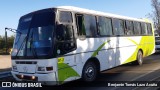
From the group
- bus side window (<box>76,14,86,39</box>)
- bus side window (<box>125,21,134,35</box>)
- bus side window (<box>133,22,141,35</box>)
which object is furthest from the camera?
bus side window (<box>133,22,141,35</box>)

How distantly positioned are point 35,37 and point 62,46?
97cm

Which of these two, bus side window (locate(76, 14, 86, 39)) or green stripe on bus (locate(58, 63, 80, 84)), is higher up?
bus side window (locate(76, 14, 86, 39))

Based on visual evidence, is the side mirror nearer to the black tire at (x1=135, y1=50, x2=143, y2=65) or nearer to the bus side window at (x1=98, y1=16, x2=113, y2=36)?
the bus side window at (x1=98, y1=16, x2=113, y2=36)

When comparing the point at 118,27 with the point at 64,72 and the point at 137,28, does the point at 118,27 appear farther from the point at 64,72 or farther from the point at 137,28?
the point at 64,72

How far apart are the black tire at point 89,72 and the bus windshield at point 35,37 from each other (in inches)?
80.5

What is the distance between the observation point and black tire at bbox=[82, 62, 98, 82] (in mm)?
9703

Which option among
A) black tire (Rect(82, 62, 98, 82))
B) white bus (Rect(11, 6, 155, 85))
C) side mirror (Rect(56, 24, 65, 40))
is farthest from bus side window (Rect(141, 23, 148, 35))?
side mirror (Rect(56, 24, 65, 40))

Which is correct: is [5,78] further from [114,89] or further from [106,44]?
[114,89]

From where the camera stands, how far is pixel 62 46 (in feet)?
28.1

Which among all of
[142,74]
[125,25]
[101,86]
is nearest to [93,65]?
[101,86]

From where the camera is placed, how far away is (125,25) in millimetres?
13602

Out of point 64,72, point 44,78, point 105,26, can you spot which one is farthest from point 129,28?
point 44,78

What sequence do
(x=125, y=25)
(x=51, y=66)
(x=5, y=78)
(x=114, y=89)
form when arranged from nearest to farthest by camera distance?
(x=51, y=66) < (x=114, y=89) < (x=5, y=78) < (x=125, y=25)

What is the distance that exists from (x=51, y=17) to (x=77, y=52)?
5.28 feet
